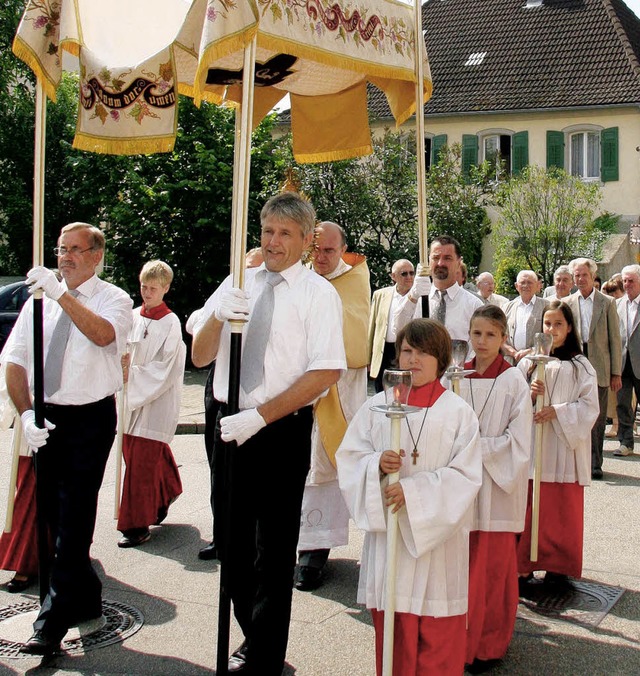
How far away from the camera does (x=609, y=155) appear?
92.4 ft

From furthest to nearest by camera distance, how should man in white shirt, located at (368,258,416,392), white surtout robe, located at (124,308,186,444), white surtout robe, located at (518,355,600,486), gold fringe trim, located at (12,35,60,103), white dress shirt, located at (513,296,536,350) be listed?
white dress shirt, located at (513,296,536,350)
man in white shirt, located at (368,258,416,392)
white surtout robe, located at (124,308,186,444)
white surtout robe, located at (518,355,600,486)
gold fringe trim, located at (12,35,60,103)

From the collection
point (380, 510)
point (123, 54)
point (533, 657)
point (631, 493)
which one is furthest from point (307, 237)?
point (631, 493)

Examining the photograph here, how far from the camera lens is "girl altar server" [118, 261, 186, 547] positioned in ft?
23.3

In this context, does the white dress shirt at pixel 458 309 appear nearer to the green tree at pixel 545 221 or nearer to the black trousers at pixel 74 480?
the black trousers at pixel 74 480

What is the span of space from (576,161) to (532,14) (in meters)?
6.09

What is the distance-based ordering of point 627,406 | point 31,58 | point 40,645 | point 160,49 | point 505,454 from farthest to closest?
point 627,406
point 160,49
point 31,58
point 505,454
point 40,645

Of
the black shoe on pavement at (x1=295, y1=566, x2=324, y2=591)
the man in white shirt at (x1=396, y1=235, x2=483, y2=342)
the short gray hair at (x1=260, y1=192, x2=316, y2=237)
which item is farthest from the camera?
the man in white shirt at (x1=396, y1=235, x2=483, y2=342)

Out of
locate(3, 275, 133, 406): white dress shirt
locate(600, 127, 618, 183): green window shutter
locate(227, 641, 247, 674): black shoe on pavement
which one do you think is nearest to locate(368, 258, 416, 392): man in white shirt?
locate(3, 275, 133, 406): white dress shirt

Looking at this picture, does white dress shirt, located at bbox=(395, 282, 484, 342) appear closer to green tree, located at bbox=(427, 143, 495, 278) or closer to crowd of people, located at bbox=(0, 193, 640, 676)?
crowd of people, located at bbox=(0, 193, 640, 676)

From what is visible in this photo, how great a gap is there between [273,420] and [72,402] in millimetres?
1285

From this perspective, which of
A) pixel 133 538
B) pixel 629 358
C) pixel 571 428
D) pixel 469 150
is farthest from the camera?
pixel 469 150

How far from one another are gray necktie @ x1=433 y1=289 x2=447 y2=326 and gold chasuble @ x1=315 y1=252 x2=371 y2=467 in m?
0.81

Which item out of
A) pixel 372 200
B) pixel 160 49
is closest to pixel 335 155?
pixel 160 49

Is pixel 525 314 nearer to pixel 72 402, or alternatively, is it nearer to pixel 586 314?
pixel 586 314
